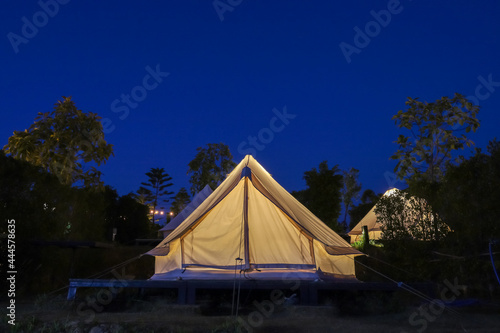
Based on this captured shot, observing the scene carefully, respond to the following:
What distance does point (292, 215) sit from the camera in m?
6.77

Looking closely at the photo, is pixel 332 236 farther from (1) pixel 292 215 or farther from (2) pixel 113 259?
(2) pixel 113 259

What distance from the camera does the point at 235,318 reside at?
16.5ft

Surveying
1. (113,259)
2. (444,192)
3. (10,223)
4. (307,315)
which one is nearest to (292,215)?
(307,315)

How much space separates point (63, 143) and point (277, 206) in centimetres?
1055

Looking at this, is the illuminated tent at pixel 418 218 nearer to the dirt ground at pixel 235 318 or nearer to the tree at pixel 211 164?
the dirt ground at pixel 235 318

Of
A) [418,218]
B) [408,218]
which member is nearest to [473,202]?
[418,218]

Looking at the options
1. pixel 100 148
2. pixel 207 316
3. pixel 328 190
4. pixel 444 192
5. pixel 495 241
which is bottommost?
pixel 207 316

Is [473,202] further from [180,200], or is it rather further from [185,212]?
[180,200]

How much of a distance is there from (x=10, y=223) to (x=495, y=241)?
327 inches

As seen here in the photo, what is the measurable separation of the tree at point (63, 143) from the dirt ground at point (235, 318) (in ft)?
27.9

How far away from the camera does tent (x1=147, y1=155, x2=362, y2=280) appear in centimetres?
710

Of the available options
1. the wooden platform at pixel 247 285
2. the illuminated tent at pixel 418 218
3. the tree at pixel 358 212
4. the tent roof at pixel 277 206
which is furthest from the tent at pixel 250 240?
the tree at pixel 358 212

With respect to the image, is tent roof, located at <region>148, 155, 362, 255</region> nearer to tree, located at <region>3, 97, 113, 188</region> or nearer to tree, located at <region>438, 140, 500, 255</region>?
tree, located at <region>438, 140, 500, 255</region>

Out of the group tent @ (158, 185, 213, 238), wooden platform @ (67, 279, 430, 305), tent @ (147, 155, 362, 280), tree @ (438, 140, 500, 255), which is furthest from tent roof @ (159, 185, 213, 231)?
tree @ (438, 140, 500, 255)
